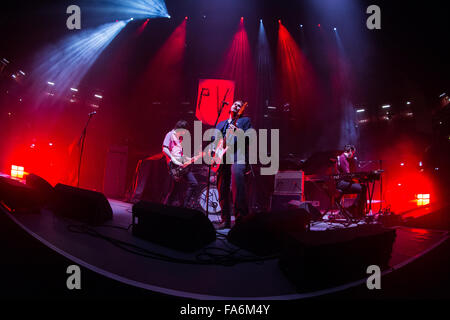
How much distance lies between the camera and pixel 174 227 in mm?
2068

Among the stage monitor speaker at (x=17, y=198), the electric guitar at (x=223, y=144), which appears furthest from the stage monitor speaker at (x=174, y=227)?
the stage monitor speaker at (x=17, y=198)

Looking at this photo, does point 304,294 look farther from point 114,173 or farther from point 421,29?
point 421,29

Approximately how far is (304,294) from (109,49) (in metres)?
8.62

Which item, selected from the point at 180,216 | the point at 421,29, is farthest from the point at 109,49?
the point at 421,29

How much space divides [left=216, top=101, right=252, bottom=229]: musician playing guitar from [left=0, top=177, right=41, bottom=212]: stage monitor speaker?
2.28 m

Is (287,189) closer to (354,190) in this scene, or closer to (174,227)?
(354,190)

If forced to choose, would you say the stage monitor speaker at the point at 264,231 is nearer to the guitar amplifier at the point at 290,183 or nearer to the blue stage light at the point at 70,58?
the guitar amplifier at the point at 290,183

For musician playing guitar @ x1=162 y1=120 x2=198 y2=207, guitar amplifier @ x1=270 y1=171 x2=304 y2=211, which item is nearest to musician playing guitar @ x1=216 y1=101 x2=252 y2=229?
musician playing guitar @ x1=162 y1=120 x2=198 y2=207

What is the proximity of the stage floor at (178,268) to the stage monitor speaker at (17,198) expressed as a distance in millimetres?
357

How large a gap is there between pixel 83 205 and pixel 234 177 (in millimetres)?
1913

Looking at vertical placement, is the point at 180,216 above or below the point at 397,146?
below

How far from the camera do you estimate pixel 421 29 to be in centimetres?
535

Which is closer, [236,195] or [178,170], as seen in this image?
[236,195]

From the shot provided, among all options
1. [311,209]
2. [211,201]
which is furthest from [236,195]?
[211,201]
